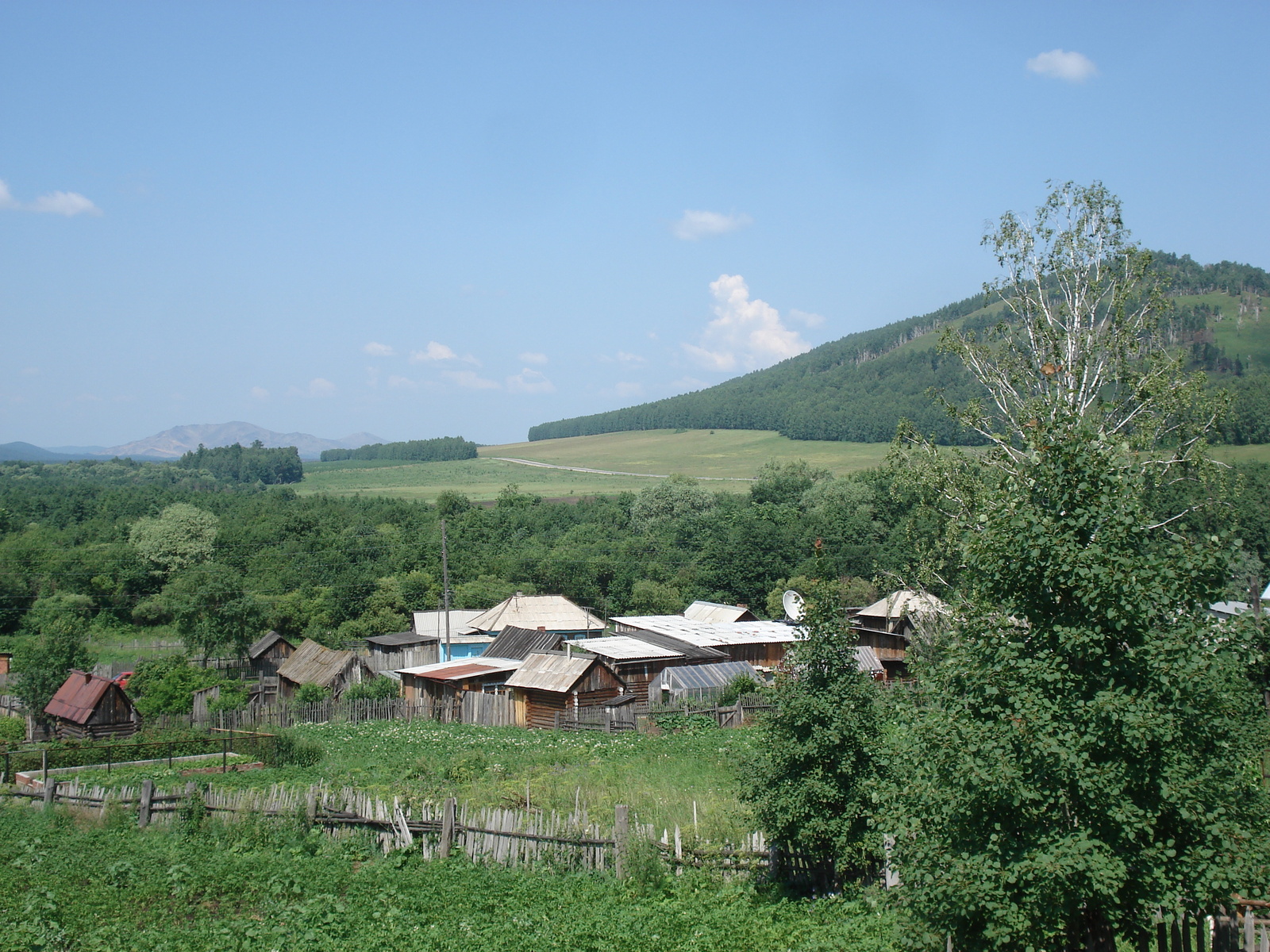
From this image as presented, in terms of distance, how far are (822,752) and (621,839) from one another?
140 inches

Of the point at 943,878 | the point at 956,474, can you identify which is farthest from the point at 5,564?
the point at 943,878

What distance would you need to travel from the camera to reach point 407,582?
2462 inches

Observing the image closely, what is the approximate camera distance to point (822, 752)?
11.4 m

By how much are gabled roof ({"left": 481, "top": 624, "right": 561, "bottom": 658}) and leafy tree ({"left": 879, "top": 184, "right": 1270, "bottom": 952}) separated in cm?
3248

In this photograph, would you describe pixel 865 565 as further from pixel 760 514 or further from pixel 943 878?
pixel 943 878

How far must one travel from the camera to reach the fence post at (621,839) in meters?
12.9

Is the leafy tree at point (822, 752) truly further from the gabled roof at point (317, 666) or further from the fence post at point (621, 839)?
the gabled roof at point (317, 666)

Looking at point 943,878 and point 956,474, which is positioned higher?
point 956,474

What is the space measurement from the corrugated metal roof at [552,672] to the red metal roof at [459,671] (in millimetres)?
2350

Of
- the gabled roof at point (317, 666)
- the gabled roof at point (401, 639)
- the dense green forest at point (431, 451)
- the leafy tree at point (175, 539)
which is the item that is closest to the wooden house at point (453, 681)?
the gabled roof at point (317, 666)

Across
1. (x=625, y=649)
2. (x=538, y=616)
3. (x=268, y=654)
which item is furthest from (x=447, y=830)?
(x=268, y=654)

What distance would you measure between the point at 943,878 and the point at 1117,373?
16.2 meters

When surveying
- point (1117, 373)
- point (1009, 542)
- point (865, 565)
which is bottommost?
point (865, 565)

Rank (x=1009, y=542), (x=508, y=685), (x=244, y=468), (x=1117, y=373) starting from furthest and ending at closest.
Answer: (x=244, y=468) < (x=508, y=685) < (x=1117, y=373) < (x=1009, y=542)
